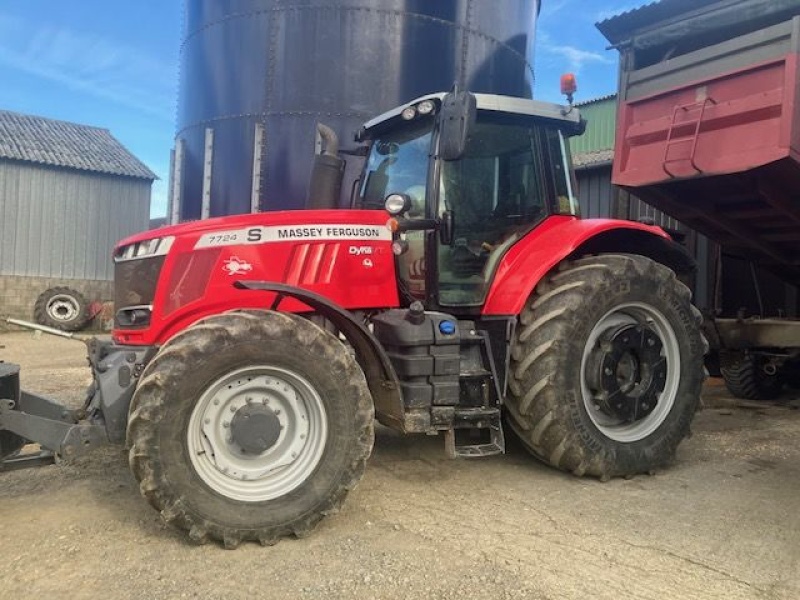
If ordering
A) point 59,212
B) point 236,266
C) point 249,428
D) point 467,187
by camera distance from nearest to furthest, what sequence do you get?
point 249,428
point 236,266
point 467,187
point 59,212

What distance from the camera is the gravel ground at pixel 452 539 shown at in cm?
270

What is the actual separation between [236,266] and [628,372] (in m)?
2.58

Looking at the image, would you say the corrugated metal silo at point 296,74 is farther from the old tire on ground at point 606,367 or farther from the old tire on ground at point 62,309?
the old tire on ground at point 62,309

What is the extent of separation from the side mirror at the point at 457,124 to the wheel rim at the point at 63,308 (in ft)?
49.5

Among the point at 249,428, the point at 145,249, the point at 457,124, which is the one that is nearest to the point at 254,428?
the point at 249,428

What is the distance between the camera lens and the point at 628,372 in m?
4.39

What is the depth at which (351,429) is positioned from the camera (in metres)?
3.22

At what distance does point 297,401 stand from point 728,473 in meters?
2.94

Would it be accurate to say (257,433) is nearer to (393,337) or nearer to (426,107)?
(393,337)

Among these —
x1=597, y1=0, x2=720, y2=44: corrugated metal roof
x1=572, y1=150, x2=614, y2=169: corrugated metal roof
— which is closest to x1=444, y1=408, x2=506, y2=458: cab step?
x1=597, y1=0, x2=720, y2=44: corrugated metal roof

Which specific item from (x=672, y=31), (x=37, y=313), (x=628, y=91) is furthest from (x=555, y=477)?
(x=37, y=313)

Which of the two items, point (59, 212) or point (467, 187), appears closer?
point (467, 187)

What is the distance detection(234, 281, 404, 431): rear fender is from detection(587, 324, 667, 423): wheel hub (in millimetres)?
1393

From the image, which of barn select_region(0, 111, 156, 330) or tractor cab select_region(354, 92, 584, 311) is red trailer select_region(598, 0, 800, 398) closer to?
tractor cab select_region(354, 92, 584, 311)
